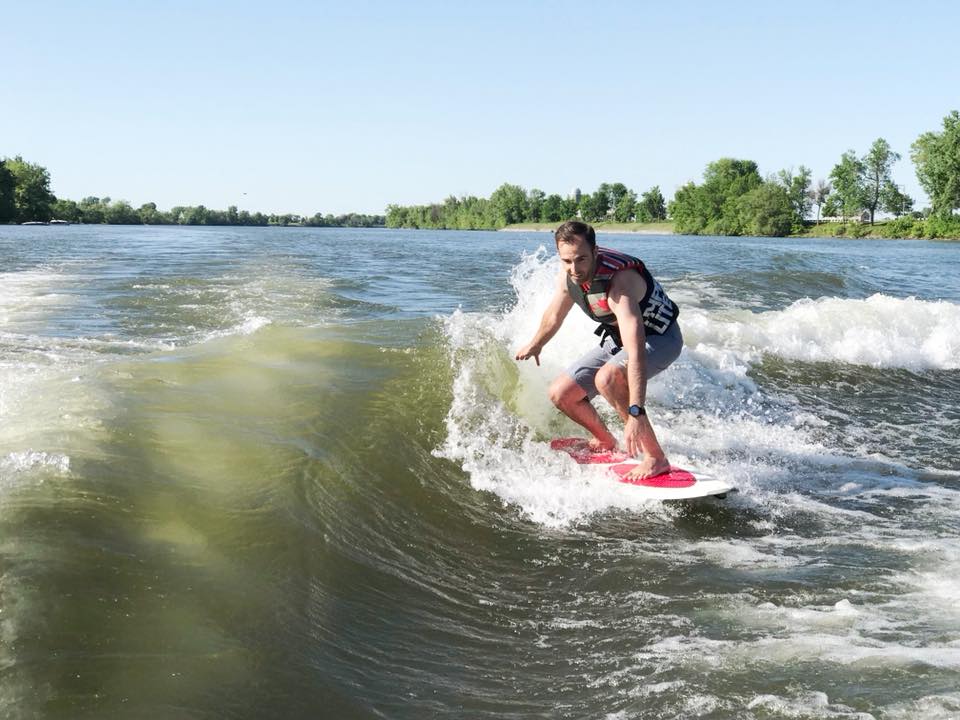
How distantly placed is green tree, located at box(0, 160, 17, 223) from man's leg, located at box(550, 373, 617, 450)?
349ft

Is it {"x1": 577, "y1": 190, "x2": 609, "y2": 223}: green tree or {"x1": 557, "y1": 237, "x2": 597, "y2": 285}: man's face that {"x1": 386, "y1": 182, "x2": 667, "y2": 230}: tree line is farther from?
{"x1": 557, "y1": 237, "x2": 597, "y2": 285}: man's face

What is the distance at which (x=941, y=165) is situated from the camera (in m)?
84.1

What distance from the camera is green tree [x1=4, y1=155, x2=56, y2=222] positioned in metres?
102

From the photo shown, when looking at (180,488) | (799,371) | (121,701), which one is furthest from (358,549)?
(799,371)

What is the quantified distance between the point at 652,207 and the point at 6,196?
113 m

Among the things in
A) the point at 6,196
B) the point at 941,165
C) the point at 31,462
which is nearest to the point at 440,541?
the point at 31,462

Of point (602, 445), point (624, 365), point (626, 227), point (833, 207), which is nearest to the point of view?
point (624, 365)

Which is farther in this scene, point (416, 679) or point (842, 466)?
point (842, 466)

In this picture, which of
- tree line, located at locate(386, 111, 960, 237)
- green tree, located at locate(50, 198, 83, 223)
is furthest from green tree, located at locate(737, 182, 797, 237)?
green tree, located at locate(50, 198, 83, 223)

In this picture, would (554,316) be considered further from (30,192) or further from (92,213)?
(92,213)

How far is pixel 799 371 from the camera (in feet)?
36.1

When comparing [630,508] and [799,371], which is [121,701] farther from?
[799,371]

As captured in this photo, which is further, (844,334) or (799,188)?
(799,188)

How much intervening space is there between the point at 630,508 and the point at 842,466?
232 cm
